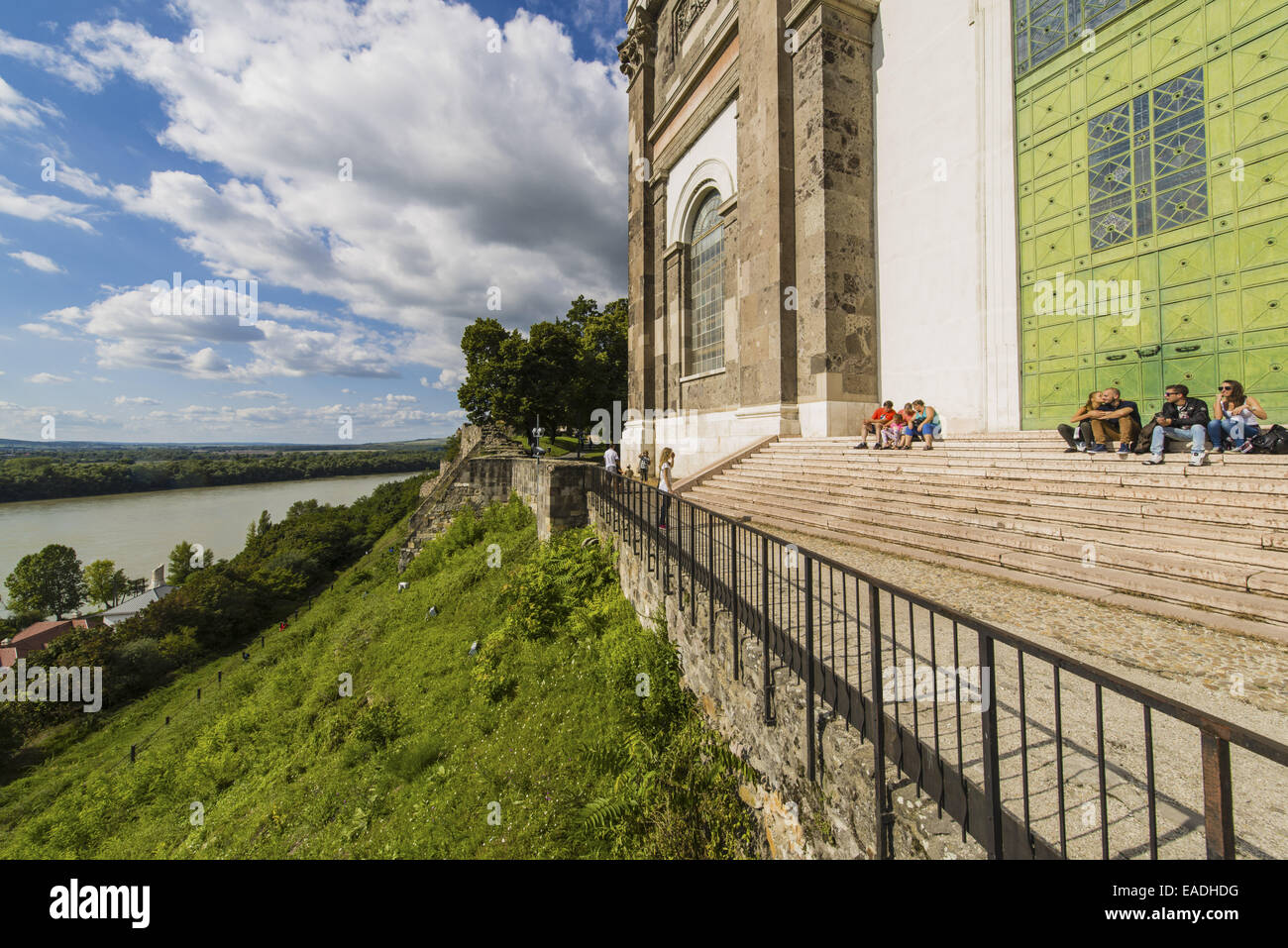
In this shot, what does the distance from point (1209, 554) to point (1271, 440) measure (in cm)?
190

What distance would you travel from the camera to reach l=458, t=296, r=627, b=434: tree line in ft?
93.0

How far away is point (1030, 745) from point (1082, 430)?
19.2 feet

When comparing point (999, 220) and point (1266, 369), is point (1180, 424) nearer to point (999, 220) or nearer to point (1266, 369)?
point (1266, 369)

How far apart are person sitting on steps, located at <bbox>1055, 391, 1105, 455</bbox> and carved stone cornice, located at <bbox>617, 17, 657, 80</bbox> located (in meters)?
21.4

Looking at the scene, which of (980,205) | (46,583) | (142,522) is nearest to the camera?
(980,205)

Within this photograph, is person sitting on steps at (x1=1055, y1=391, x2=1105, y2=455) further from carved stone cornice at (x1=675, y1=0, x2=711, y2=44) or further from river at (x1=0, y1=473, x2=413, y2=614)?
river at (x1=0, y1=473, x2=413, y2=614)

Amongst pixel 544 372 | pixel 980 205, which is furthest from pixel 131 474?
pixel 980 205

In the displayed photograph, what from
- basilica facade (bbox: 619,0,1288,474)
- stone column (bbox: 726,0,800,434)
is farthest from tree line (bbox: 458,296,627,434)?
stone column (bbox: 726,0,800,434)

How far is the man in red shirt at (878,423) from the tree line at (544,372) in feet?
70.9

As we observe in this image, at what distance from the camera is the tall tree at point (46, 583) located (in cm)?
3197

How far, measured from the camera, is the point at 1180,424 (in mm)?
5320

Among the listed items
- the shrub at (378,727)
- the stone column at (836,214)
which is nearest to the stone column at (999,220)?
the stone column at (836,214)

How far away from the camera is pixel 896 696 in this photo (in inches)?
89.5
